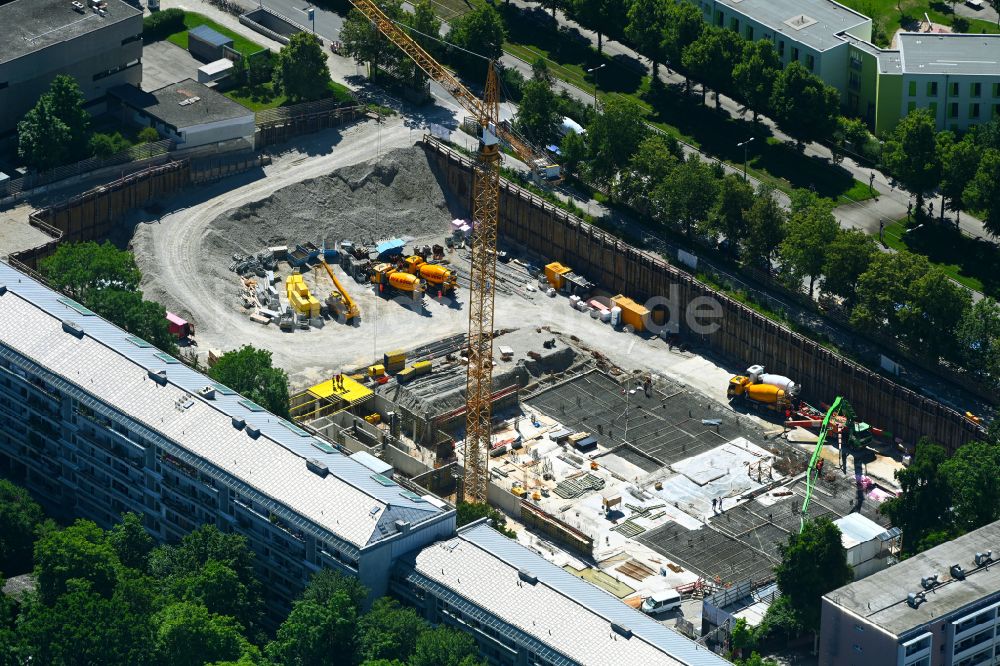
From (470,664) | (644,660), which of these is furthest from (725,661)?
(470,664)

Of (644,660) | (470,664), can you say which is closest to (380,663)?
(470,664)

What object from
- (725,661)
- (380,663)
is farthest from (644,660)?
(380,663)

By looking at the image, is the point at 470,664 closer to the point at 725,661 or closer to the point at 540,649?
the point at 540,649

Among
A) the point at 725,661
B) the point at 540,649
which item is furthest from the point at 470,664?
the point at 725,661

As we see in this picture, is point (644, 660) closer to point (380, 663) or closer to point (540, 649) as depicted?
point (540, 649)

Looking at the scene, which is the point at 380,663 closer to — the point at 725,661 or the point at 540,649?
the point at 540,649

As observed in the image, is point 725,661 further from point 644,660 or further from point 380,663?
point 380,663
